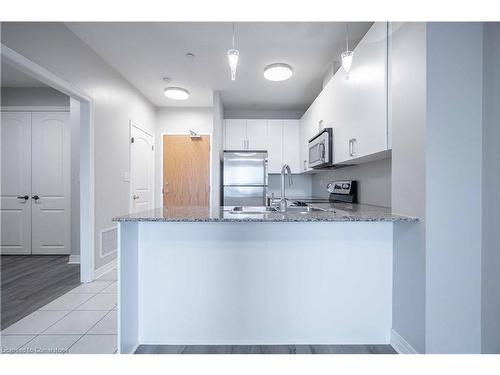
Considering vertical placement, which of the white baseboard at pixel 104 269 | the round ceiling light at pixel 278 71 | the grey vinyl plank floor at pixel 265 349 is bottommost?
the grey vinyl plank floor at pixel 265 349

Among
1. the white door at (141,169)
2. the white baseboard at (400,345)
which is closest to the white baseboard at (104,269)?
the white door at (141,169)

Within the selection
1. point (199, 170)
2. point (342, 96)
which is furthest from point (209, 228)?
point (199, 170)

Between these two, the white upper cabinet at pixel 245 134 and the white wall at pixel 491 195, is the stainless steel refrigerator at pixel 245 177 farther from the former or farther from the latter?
the white wall at pixel 491 195

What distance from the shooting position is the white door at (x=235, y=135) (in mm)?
4117

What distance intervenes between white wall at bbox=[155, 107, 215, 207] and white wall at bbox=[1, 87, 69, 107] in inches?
57.1

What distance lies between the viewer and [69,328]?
6.30 ft

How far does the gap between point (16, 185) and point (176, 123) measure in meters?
2.56

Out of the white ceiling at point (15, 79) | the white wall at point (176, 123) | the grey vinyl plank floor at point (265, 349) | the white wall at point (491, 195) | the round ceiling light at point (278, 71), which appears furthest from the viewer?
the white wall at point (176, 123)

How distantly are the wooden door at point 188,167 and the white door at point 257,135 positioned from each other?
1.00m

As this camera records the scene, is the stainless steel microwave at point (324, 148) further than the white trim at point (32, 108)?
No

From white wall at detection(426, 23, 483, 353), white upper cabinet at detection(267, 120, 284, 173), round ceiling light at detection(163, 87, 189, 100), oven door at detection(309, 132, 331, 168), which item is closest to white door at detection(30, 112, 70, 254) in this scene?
round ceiling light at detection(163, 87, 189, 100)

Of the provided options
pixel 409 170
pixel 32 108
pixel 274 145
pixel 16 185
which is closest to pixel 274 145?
pixel 274 145

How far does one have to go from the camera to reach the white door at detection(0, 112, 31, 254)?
12.7 feet

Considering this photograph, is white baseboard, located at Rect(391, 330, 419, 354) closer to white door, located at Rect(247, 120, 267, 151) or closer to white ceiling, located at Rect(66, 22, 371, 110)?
white ceiling, located at Rect(66, 22, 371, 110)
